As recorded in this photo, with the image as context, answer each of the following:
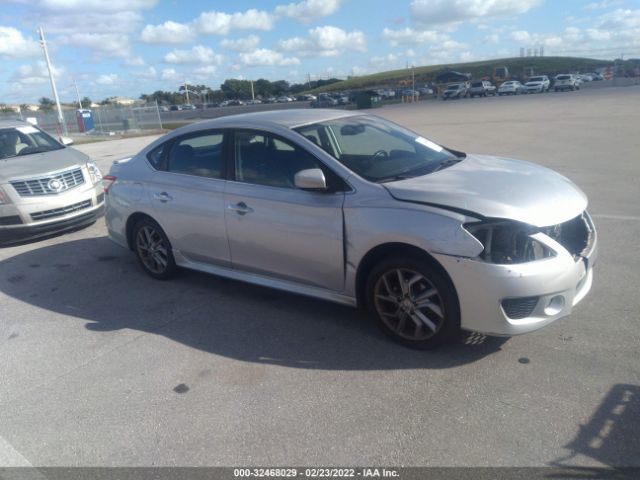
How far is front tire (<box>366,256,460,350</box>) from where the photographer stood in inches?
143

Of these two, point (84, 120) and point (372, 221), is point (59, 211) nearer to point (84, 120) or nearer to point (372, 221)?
point (372, 221)

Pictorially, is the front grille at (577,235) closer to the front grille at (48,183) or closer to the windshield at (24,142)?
the front grille at (48,183)

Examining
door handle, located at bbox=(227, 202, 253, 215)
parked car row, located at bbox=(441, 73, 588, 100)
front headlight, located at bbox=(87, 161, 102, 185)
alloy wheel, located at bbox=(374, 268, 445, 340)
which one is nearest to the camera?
alloy wheel, located at bbox=(374, 268, 445, 340)

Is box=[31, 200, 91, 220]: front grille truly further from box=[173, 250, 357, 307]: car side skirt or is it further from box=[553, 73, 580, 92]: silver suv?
box=[553, 73, 580, 92]: silver suv

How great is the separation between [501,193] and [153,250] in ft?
12.0

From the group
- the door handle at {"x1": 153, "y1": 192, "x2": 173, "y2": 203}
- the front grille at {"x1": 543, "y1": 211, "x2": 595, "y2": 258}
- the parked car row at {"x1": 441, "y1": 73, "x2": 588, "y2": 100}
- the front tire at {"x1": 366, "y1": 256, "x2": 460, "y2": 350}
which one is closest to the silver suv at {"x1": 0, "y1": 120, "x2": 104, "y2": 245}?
the door handle at {"x1": 153, "y1": 192, "x2": 173, "y2": 203}

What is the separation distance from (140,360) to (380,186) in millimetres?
2245

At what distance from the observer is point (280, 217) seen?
4.35 m

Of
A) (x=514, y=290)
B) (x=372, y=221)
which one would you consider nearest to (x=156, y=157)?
(x=372, y=221)

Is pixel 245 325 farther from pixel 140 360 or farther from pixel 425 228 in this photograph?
pixel 425 228

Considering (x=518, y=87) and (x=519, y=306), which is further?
(x=518, y=87)

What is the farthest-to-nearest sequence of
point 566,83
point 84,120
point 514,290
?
point 566,83 → point 84,120 → point 514,290

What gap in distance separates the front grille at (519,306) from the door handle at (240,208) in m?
2.21

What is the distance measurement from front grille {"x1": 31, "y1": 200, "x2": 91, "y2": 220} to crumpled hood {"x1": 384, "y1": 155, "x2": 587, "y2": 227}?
576 cm
